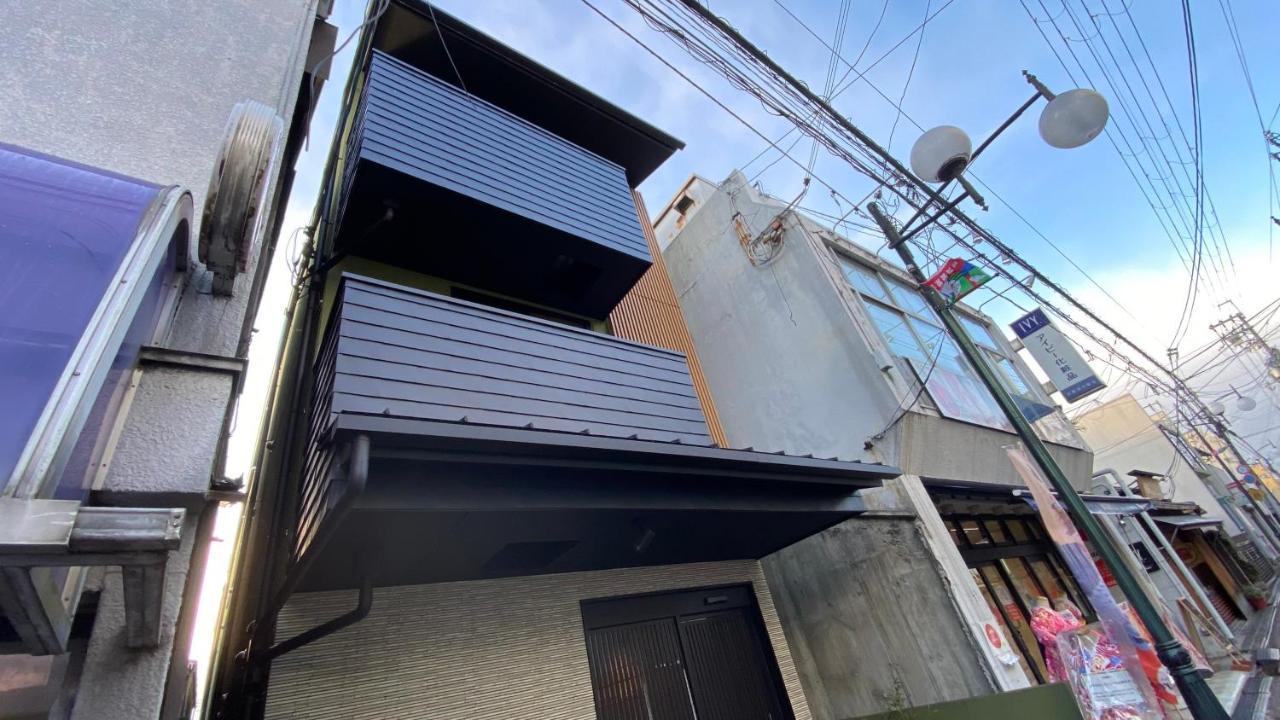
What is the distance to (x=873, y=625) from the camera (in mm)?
6434

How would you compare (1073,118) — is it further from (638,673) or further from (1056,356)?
(638,673)

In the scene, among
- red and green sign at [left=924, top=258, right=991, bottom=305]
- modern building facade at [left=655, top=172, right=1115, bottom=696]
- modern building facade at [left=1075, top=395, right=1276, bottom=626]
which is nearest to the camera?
red and green sign at [left=924, top=258, right=991, bottom=305]

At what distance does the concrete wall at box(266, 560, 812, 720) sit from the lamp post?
15.8 feet

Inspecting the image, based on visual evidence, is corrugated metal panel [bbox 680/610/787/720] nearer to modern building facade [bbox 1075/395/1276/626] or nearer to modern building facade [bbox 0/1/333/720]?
modern building facade [bbox 0/1/333/720]

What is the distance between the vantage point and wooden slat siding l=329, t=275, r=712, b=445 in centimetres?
402

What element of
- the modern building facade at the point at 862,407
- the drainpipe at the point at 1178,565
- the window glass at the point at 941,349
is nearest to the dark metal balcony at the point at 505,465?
the modern building facade at the point at 862,407

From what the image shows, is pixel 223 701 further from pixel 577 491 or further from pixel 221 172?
pixel 221 172

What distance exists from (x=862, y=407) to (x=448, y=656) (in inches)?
246

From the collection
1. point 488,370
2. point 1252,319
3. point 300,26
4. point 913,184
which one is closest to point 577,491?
point 488,370

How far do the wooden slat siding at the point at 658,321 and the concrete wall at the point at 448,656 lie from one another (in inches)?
172

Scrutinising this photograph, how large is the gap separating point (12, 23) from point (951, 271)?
8.91 m

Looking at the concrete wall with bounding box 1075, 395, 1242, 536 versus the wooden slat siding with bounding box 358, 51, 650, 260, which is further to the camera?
the concrete wall with bounding box 1075, 395, 1242, 536

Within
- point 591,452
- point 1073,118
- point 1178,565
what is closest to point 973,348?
point 1073,118

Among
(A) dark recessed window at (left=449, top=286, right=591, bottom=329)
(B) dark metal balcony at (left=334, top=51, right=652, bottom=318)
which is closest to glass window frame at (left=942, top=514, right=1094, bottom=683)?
(A) dark recessed window at (left=449, top=286, right=591, bottom=329)
